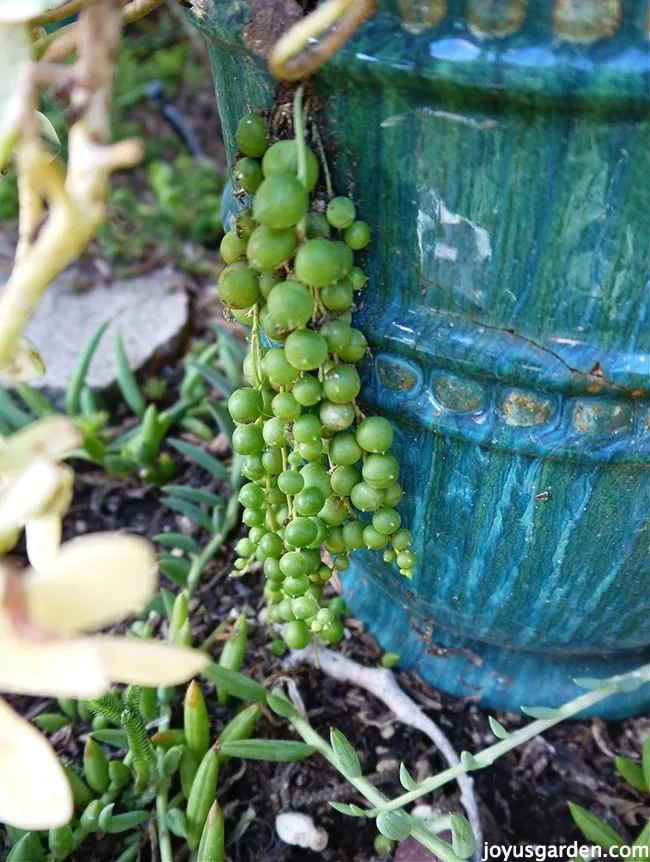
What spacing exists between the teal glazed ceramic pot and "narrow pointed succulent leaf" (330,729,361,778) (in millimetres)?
164

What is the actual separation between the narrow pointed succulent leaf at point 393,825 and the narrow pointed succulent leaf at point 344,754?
1.9 inches

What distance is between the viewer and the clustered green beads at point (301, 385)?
1.75ft

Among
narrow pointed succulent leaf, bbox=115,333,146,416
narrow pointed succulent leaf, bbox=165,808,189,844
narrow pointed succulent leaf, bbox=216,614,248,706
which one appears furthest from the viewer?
narrow pointed succulent leaf, bbox=115,333,146,416

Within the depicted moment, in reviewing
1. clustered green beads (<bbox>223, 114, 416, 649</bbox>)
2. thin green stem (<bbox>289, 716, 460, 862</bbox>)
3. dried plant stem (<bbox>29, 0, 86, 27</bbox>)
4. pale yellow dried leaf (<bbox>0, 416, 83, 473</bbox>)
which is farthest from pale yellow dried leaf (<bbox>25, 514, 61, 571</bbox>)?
thin green stem (<bbox>289, 716, 460, 862</bbox>)

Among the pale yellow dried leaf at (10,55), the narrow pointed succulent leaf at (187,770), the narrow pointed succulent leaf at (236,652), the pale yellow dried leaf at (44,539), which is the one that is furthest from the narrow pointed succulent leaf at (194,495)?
the pale yellow dried leaf at (10,55)

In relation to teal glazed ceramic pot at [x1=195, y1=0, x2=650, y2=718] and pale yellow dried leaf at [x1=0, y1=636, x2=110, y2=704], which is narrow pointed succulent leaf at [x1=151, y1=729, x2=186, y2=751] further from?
pale yellow dried leaf at [x1=0, y1=636, x2=110, y2=704]

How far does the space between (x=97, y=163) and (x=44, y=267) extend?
0.17 ft

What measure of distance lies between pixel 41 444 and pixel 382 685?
657 mm

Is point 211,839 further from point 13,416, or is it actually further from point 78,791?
point 13,416

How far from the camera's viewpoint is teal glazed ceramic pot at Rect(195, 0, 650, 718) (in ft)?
1.50

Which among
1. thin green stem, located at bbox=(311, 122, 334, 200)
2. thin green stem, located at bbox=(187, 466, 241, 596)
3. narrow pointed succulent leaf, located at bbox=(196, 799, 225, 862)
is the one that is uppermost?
thin green stem, located at bbox=(311, 122, 334, 200)

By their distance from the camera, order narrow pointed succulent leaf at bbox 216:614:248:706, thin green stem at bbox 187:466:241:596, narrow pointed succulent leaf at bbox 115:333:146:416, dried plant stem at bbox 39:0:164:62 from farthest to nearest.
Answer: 1. narrow pointed succulent leaf at bbox 115:333:146:416
2. thin green stem at bbox 187:466:241:596
3. narrow pointed succulent leaf at bbox 216:614:248:706
4. dried plant stem at bbox 39:0:164:62

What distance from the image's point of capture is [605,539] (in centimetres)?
68

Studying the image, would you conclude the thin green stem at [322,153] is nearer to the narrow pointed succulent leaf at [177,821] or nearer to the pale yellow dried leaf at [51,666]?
the pale yellow dried leaf at [51,666]
